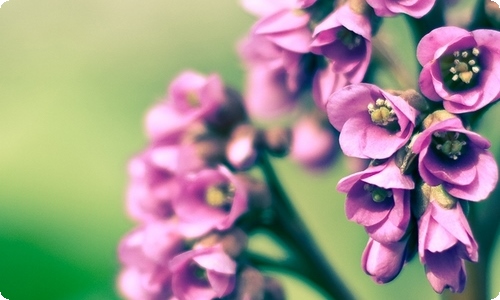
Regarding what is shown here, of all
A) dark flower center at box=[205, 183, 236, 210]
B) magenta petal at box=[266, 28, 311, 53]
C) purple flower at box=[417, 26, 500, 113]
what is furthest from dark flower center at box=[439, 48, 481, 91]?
dark flower center at box=[205, 183, 236, 210]

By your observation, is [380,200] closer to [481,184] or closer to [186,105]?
[481,184]

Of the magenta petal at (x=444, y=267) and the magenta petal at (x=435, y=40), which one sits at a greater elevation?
the magenta petal at (x=435, y=40)

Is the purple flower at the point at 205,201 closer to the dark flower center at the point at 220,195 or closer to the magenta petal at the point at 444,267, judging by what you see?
the dark flower center at the point at 220,195

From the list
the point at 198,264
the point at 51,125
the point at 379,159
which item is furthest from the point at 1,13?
the point at 379,159

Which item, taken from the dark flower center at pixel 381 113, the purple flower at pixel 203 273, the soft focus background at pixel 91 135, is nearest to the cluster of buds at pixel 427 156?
the dark flower center at pixel 381 113

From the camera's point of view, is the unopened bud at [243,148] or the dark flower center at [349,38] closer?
the dark flower center at [349,38]

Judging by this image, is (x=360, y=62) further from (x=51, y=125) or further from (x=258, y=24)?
(x=51, y=125)

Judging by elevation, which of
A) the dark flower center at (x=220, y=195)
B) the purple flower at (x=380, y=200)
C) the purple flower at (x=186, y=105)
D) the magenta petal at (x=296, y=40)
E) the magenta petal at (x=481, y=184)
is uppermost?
the purple flower at (x=186, y=105)

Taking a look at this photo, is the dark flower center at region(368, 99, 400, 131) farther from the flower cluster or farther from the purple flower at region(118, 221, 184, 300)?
the purple flower at region(118, 221, 184, 300)
